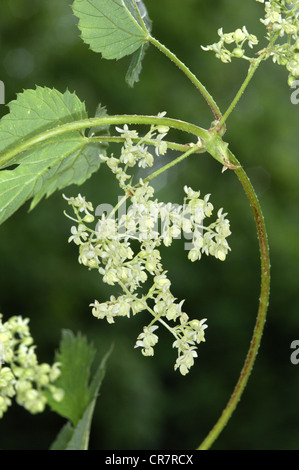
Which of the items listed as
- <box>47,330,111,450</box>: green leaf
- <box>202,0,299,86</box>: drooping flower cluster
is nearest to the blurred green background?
<box>47,330,111,450</box>: green leaf

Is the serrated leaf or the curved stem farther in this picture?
the serrated leaf

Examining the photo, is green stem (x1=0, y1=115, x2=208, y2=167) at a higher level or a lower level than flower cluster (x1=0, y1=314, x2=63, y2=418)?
higher

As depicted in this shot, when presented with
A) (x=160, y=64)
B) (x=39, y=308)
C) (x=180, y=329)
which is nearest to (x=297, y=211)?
(x=160, y=64)

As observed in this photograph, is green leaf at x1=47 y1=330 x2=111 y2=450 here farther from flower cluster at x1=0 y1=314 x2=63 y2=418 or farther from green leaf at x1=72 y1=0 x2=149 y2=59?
green leaf at x1=72 y1=0 x2=149 y2=59

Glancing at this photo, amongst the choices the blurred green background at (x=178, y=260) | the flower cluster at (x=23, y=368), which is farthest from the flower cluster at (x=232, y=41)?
the blurred green background at (x=178, y=260)

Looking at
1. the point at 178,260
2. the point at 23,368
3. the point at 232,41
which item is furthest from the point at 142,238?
the point at 178,260

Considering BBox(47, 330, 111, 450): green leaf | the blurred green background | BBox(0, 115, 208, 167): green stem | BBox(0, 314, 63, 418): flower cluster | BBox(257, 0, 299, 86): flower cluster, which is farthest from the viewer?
the blurred green background
